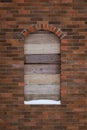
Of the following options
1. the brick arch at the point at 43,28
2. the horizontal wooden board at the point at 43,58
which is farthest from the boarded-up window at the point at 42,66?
the brick arch at the point at 43,28

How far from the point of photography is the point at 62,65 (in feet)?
16.2

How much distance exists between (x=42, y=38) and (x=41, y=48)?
0.19 meters

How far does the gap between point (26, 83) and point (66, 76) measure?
0.78 m

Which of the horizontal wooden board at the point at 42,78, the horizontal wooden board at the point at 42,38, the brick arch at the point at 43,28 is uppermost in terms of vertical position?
the brick arch at the point at 43,28

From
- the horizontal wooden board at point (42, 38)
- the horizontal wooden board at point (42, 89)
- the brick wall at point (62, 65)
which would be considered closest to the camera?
the brick wall at point (62, 65)

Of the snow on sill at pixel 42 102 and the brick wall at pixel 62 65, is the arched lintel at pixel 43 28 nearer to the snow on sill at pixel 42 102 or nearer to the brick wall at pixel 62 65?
the brick wall at pixel 62 65

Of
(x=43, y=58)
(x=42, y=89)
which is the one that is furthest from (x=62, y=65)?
(x=42, y=89)

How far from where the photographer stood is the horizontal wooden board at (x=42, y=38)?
498 centimetres

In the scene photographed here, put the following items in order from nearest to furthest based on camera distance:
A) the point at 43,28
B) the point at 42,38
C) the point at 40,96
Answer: the point at 43,28
the point at 42,38
the point at 40,96

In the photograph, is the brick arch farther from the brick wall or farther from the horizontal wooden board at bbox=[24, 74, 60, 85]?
the horizontal wooden board at bbox=[24, 74, 60, 85]

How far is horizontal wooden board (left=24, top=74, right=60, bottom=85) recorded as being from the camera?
5.06 m

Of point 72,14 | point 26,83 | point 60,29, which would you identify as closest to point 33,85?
point 26,83

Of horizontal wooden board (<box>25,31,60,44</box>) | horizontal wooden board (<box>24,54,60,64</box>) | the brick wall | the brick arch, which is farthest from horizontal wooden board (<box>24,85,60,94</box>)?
the brick arch

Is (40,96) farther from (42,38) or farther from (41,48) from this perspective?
(42,38)
